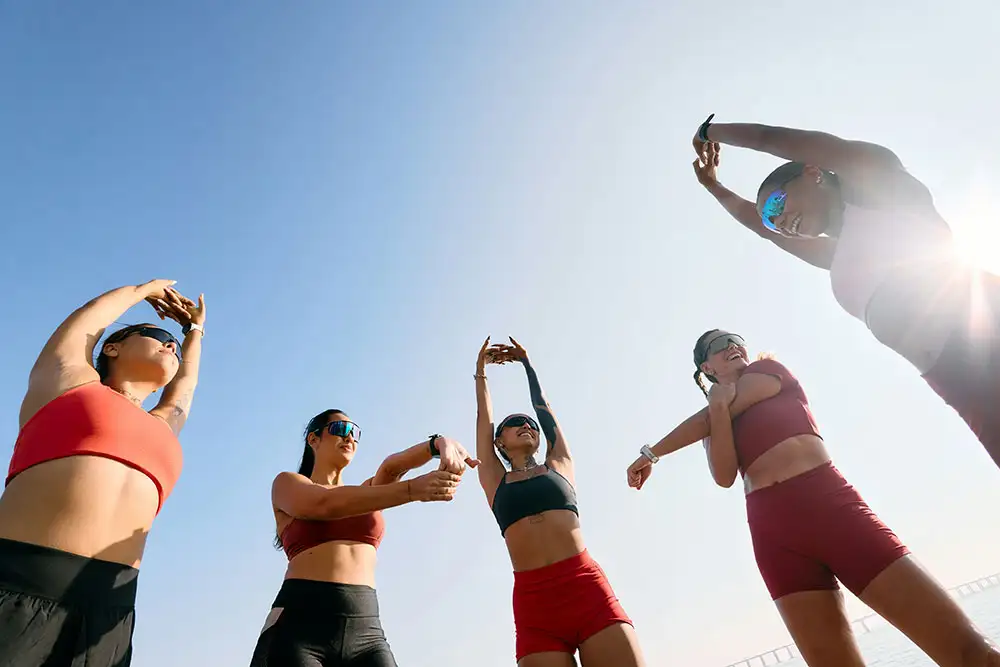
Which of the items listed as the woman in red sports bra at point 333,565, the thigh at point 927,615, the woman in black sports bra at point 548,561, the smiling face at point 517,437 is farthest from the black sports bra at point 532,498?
the thigh at point 927,615

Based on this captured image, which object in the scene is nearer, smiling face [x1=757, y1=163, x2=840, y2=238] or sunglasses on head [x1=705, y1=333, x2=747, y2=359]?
smiling face [x1=757, y1=163, x2=840, y2=238]

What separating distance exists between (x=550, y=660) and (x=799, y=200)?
3.89 m

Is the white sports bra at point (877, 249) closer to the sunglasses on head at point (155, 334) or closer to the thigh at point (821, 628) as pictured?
the thigh at point (821, 628)

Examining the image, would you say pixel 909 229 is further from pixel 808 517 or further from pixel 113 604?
pixel 113 604

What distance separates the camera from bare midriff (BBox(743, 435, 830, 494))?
152 inches

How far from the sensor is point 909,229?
8.69 feet

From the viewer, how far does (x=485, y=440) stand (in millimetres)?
6152

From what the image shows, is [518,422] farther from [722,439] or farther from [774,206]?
[774,206]

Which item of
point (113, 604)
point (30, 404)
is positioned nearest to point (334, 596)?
point (113, 604)

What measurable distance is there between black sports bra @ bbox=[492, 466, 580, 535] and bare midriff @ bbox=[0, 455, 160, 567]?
3.13 metres

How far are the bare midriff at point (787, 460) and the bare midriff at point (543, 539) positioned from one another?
1705 mm

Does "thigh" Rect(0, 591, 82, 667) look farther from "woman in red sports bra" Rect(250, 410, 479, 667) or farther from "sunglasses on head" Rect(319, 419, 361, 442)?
"sunglasses on head" Rect(319, 419, 361, 442)

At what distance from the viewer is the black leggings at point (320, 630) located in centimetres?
357

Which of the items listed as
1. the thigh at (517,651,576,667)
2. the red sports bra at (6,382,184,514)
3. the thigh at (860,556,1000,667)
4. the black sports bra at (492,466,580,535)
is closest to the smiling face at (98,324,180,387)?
the red sports bra at (6,382,184,514)
